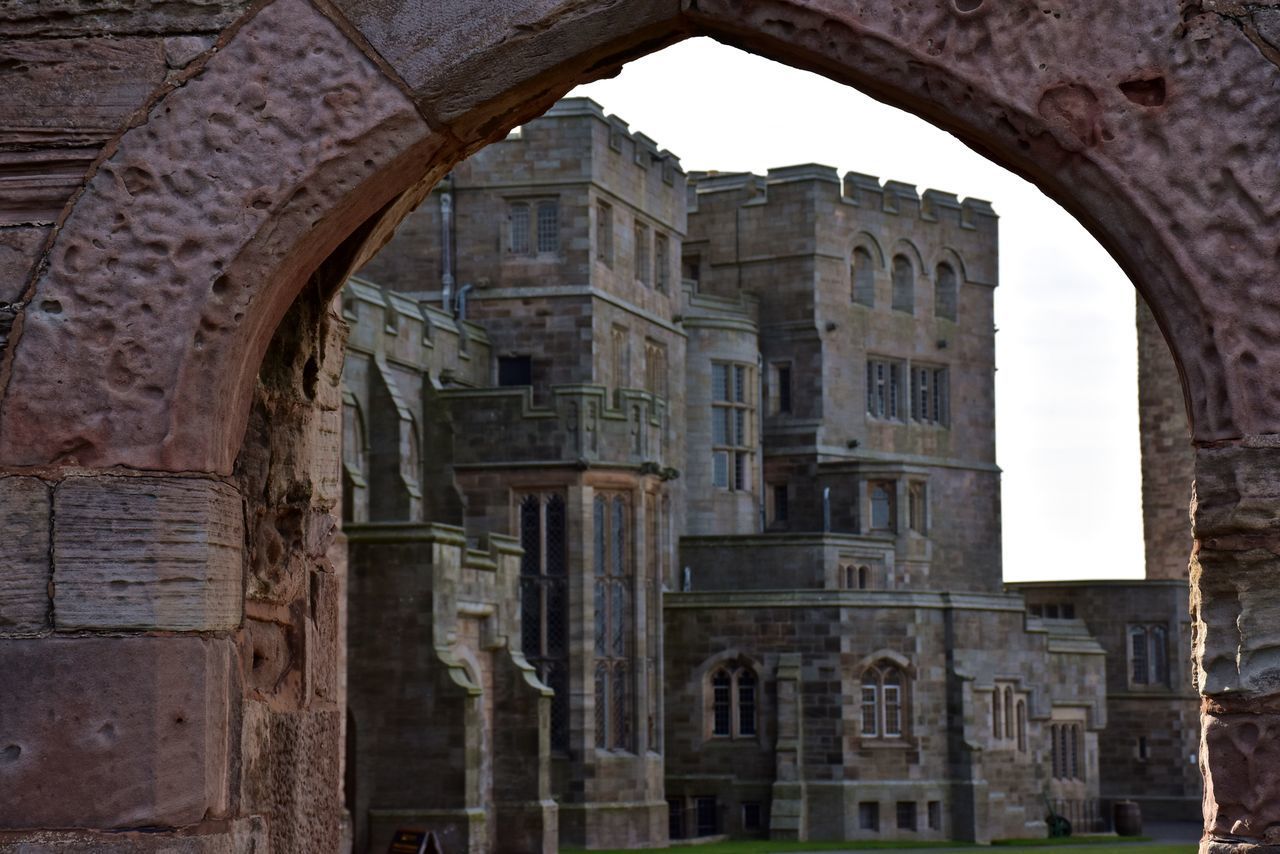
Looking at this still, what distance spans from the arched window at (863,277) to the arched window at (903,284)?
924mm

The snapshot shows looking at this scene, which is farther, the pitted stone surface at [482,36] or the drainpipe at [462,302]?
the drainpipe at [462,302]

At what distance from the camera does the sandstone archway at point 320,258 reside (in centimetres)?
483

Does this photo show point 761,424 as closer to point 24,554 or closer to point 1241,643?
point 24,554

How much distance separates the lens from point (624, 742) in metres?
33.9

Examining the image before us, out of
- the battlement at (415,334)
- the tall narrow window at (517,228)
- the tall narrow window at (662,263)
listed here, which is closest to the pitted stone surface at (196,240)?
the battlement at (415,334)

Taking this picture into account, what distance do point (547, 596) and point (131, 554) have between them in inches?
1086

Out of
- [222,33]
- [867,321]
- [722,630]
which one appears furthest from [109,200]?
[867,321]

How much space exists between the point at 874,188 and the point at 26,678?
143 feet

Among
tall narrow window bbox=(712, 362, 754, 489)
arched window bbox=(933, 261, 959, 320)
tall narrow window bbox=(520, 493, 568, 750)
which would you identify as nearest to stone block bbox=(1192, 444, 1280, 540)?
tall narrow window bbox=(520, 493, 568, 750)

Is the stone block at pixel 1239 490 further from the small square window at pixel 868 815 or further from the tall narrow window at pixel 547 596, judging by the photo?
the small square window at pixel 868 815

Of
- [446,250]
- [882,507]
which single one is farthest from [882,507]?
[446,250]

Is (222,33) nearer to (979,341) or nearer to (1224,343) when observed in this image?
(1224,343)

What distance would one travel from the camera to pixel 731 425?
42906mm

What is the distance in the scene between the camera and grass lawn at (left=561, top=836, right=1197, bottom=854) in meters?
32.3
